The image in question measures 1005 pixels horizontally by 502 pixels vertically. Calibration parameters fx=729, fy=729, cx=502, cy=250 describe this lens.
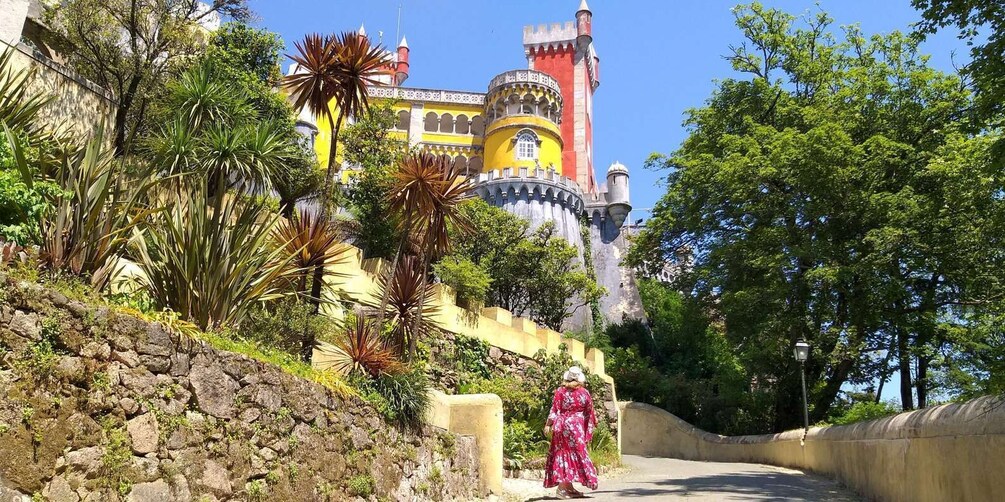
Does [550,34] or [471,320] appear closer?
[471,320]

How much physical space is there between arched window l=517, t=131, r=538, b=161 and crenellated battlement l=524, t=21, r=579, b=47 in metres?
17.6

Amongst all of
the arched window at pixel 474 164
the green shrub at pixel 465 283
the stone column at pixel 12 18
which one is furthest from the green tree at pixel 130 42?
the arched window at pixel 474 164

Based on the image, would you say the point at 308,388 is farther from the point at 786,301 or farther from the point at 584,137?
the point at 584,137

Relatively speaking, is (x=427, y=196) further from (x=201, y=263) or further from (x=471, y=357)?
(x=471, y=357)

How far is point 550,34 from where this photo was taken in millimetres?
62656

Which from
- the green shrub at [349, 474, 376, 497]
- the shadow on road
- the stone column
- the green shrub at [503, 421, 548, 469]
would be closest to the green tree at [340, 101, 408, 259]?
the green shrub at [503, 421, 548, 469]

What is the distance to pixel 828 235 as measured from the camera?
20.6m

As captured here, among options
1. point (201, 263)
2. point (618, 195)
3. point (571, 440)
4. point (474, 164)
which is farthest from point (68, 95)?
point (474, 164)

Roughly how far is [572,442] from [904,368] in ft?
55.2

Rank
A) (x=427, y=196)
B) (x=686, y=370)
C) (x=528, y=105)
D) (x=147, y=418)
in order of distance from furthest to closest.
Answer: (x=528, y=105), (x=686, y=370), (x=427, y=196), (x=147, y=418)

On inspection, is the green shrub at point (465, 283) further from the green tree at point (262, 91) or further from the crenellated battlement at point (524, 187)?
the crenellated battlement at point (524, 187)

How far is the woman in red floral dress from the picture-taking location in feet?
31.9

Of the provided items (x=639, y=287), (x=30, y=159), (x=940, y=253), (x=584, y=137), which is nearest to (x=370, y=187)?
(x=30, y=159)

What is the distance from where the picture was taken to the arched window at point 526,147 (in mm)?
47969
